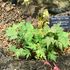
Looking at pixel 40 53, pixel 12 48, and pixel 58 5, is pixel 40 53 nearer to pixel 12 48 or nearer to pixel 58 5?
pixel 12 48

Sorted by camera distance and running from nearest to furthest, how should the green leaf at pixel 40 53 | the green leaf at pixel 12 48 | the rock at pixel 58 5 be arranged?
1. the green leaf at pixel 40 53
2. the green leaf at pixel 12 48
3. the rock at pixel 58 5

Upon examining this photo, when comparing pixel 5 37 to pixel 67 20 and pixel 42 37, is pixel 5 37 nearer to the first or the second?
pixel 42 37

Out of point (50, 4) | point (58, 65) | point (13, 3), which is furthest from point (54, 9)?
point (58, 65)

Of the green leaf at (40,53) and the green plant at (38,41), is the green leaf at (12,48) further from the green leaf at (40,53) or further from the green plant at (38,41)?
the green leaf at (40,53)

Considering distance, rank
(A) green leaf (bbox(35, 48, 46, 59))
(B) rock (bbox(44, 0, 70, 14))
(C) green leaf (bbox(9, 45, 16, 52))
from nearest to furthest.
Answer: (A) green leaf (bbox(35, 48, 46, 59)) → (C) green leaf (bbox(9, 45, 16, 52)) → (B) rock (bbox(44, 0, 70, 14))

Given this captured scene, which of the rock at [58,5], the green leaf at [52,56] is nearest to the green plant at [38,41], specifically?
the green leaf at [52,56]

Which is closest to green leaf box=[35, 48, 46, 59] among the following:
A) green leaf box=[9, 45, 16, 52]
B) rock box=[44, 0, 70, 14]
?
green leaf box=[9, 45, 16, 52]

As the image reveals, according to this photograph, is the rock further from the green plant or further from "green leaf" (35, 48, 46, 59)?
"green leaf" (35, 48, 46, 59)

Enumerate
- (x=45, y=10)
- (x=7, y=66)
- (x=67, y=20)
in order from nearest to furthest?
1. (x=7, y=66)
2. (x=67, y=20)
3. (x=45, y=10)
